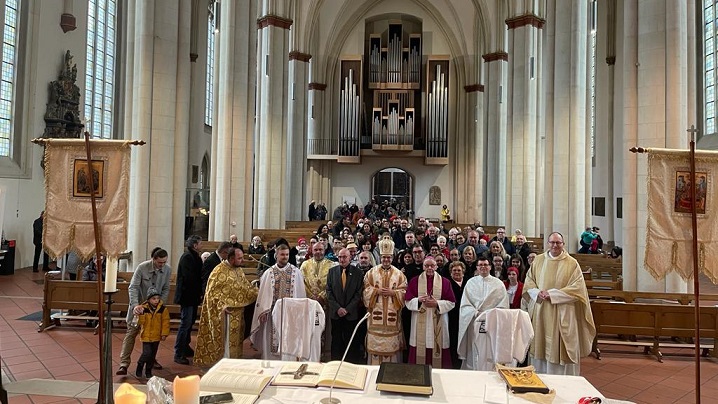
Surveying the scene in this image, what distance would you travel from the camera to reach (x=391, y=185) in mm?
30656

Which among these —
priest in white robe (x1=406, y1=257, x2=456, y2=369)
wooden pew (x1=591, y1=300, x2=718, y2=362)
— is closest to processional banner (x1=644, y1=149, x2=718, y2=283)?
priest in white robe (x1=406, y1=257, x2=456, y2=369)

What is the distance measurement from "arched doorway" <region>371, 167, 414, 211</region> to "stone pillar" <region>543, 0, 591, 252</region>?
1781 cm

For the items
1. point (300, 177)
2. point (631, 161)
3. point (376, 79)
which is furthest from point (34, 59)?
point (376, 79)

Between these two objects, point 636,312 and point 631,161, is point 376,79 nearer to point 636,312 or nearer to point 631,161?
point 631,161

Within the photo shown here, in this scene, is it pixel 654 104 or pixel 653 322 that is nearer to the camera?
pixel 653 322

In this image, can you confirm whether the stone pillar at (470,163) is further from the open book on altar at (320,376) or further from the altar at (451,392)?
the open book on altar at (320,376)

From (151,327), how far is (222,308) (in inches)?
30.0

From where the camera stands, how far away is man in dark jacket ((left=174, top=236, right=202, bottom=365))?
19.4 feet

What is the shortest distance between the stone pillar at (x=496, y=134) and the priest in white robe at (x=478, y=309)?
17.4 meters

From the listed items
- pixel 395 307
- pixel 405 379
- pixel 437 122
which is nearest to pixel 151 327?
pixel 395 307

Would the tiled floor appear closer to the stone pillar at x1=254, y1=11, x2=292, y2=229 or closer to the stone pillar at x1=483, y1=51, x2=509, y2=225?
the stone pillar at x1=254, y1=11, x2=292, y2=229

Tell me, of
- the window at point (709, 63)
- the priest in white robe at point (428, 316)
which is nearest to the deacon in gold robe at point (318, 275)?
the priest in white robe at point (428, 316)

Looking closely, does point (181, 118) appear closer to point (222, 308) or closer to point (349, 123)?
point (222, 308)

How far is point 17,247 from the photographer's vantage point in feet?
41.0
